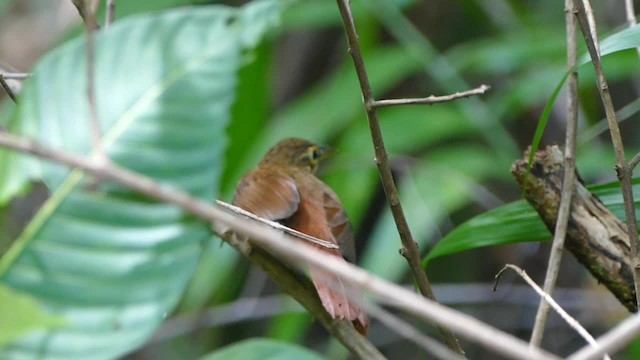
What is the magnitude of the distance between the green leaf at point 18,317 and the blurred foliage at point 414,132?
171 cm

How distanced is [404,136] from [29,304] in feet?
7.98

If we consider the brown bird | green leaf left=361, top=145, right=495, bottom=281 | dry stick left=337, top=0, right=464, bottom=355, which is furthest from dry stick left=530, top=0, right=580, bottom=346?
green leaf left=361, top=145, right=495, bottom=281

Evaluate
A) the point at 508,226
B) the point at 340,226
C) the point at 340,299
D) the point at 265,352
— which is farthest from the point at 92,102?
the point at 340,226

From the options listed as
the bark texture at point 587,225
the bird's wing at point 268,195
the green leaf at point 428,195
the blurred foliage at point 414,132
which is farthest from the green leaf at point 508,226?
the green leaf at point 428,195

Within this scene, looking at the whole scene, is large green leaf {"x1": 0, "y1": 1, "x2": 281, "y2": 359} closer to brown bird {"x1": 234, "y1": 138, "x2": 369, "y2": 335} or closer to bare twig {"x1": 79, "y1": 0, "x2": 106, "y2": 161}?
bare twig {"x1": 79, "y1": 0, "x2": 106, "y2": 161}

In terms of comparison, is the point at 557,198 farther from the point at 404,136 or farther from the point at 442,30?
the point at 442,30

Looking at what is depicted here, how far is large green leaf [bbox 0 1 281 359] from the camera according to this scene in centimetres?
75

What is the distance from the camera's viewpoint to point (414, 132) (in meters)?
3.08

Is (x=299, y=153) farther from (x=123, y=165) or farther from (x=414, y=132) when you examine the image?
(x=123, y=165)

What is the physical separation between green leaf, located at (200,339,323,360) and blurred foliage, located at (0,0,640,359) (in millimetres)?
1508

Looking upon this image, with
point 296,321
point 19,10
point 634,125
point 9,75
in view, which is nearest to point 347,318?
point 9,75

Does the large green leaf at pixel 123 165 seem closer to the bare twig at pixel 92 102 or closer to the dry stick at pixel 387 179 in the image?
the bare twig at pixel 92 102

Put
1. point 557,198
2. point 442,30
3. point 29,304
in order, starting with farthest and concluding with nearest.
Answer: point 442,30 → point 557,198 → point 29,304

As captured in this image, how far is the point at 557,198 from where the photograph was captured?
4.90ft
